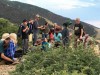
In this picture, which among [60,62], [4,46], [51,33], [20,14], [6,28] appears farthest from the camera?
[20,14]

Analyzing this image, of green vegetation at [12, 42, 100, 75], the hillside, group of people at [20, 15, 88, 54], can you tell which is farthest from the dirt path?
the hillside

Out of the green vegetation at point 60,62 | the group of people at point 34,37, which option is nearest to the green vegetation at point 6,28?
the group of people at point 34,37

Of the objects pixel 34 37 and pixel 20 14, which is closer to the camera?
pixel 34 37

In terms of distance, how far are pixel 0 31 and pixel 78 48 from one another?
14.3m

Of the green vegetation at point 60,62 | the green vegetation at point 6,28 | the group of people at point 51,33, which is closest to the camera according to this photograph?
the green vegetation at point 60,62

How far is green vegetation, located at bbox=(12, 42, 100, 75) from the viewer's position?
1131cm

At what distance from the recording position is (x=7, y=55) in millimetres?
18438

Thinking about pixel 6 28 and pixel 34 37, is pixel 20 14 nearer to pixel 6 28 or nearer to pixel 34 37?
pixel 6 28

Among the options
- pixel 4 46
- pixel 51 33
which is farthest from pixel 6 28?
pixel 4 46

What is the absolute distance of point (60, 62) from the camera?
11.7m

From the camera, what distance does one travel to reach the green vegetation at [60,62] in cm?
1131

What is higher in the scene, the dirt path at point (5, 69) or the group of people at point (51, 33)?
the group of people at point (51, 33)

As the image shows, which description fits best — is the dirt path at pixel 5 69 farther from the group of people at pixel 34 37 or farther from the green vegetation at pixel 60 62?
the green vegetation at pixel 60 62

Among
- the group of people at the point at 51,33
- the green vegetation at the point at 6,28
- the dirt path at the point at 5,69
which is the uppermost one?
the group of people at the point at 51,33
